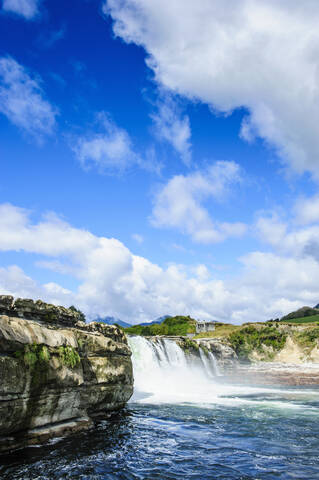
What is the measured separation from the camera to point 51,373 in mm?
16641

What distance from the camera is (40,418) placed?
52.4ft

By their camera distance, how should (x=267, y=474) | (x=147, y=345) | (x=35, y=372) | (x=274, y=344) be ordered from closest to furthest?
(x=267, y=474) → (x=35, y=372) → (x=147, y=345) → (x=274, y=344)

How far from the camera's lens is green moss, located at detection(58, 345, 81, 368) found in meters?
18.1

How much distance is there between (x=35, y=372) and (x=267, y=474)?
11.5 m

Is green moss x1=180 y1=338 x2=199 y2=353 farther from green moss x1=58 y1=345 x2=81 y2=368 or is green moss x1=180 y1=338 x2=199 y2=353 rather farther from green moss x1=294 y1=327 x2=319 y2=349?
green moss x1=58 y1=345 x2=81 y2=368

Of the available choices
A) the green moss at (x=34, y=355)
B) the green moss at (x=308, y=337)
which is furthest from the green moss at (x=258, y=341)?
the green moss at (x=34, y=355)

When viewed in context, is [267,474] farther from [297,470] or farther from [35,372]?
[35,372]

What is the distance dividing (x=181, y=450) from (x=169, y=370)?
1623 inches

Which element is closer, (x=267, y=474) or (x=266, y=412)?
(x=267, y=474)

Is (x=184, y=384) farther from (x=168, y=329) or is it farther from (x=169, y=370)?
(x=168, y=329)

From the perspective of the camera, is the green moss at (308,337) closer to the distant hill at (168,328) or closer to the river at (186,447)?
the distant hill at (168,328)

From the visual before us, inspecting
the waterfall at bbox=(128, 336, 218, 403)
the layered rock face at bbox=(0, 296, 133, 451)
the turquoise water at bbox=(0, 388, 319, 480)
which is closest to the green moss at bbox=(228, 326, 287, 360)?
the waterfall at bbox=(128, 336, 218, 403)

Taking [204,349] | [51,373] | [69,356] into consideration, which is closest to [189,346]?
[204,349]

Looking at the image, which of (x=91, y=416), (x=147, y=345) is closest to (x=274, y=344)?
(x=147, y=345)
